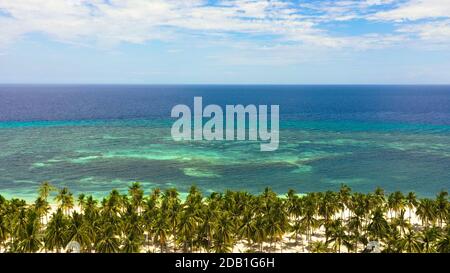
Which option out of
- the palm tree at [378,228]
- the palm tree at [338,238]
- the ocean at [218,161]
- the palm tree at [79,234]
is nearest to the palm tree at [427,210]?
the palm tree at [378,228]

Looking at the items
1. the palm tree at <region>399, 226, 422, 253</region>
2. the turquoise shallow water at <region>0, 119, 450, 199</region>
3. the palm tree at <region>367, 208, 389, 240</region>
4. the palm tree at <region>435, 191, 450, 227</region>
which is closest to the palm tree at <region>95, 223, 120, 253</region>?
the palm tree at <region>367, 208, 389, 240</region>

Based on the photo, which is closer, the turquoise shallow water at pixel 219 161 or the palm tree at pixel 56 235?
the palm tree at pixel 56 235

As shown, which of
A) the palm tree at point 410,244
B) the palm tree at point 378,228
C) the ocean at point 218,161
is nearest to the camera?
the palm tree at point 410,244

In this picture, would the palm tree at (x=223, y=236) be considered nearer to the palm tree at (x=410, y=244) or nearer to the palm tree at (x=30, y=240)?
the palm tree at (x=410, y=244)

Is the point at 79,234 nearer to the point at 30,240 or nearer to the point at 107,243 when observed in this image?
the point at 107,243

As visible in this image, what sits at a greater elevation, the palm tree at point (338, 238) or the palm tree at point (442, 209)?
the palm tree at point (442, 209)
